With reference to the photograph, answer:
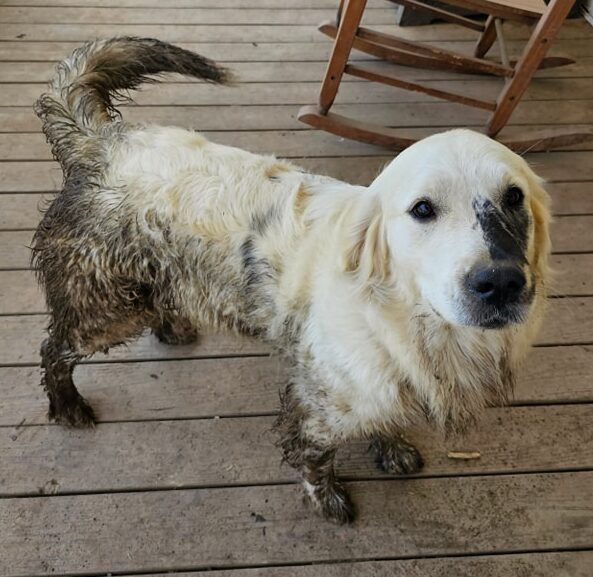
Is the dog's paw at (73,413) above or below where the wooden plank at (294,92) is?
below

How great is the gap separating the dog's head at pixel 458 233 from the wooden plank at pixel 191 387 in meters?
0.81

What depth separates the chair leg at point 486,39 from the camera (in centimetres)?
296

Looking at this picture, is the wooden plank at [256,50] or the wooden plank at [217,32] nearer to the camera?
the wooden plank at [256,50]

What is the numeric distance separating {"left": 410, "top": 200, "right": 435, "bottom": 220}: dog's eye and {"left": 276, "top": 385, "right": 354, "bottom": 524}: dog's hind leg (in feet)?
2.04

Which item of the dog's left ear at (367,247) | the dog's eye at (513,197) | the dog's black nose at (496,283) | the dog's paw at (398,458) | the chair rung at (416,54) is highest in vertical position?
the chair rung at (416,54)

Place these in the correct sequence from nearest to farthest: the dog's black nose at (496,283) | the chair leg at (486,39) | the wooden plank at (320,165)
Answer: the dog's black nose at (496,283)
the wooden plank at (320,165)
the chair leg at (486,39)

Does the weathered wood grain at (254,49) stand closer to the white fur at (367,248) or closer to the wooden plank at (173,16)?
the wooden plank at (173,16)

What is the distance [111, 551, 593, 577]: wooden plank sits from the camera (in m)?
1.55

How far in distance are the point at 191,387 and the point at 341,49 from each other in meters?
1.62

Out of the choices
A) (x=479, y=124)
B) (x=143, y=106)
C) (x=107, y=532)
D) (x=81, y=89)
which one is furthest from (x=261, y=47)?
(x=107, y=532)

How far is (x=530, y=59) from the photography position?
243cm

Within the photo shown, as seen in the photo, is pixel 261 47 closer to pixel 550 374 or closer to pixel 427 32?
pixel 427 32

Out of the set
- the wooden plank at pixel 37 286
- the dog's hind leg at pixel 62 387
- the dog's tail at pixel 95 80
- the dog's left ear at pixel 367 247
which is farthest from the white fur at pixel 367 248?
the wooden plank at pixel 37 286

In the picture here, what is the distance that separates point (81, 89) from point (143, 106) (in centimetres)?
132
